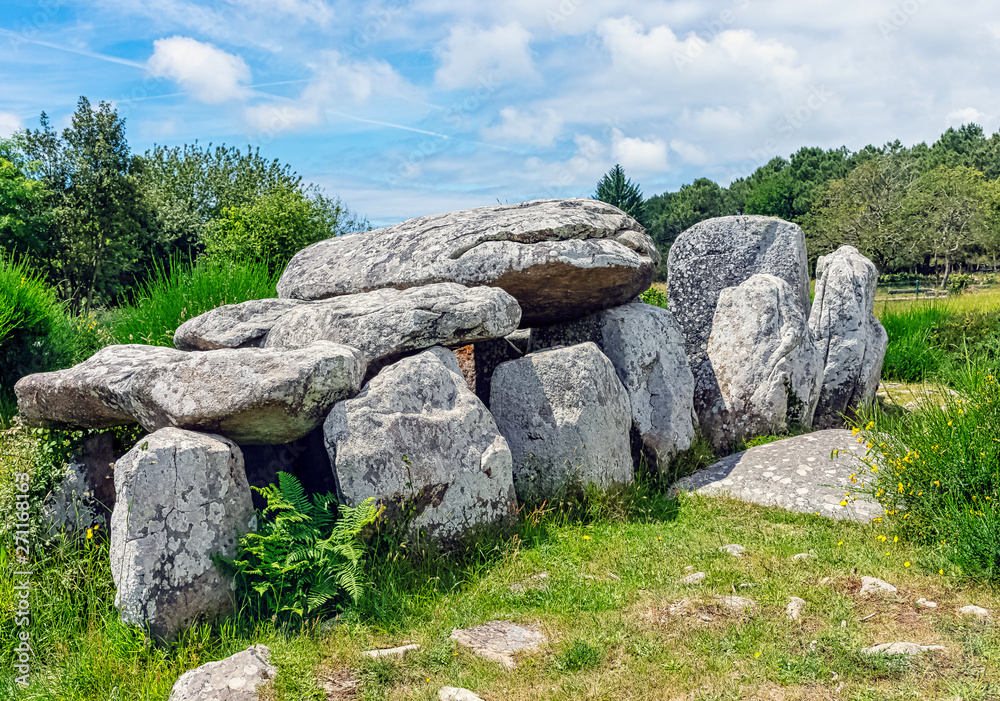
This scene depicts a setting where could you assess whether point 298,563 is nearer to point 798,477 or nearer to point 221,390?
point 221,390

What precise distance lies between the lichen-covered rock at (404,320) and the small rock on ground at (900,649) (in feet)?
13.8

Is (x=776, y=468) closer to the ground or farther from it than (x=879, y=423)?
closer to the ground

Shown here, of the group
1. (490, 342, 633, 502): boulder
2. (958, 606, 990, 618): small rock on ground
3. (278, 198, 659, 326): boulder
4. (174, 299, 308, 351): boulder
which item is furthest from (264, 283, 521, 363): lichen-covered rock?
(958, 606, 990, 618): small rock on ground

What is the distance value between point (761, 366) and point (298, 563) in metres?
7.40

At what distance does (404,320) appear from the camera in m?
6.69

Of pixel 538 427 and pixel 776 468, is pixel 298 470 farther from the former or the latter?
pixel 776 468

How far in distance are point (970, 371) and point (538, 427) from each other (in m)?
4.17

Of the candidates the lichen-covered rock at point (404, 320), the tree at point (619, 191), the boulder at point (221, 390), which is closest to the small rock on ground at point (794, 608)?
the lichen-covered rock at point (404, 320)

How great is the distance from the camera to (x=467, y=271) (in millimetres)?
8078

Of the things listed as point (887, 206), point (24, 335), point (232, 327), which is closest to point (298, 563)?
point (232, 327)

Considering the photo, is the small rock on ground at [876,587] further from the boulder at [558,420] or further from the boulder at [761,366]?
the boulder at [761,366]

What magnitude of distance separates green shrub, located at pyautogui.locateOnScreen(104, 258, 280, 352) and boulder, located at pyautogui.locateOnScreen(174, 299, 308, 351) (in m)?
1.57

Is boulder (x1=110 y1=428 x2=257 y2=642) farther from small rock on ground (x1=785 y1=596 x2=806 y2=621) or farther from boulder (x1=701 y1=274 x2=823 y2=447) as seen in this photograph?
boulder (x1=701 y1=274 x2=823 y2=447)

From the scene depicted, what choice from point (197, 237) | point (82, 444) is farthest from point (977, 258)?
point (82, 444)
